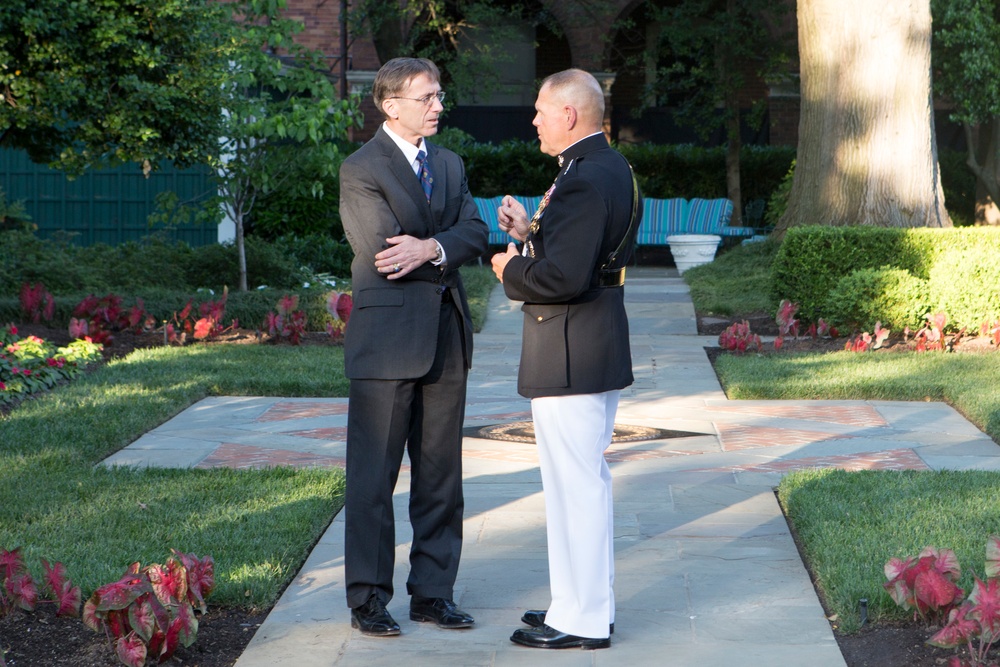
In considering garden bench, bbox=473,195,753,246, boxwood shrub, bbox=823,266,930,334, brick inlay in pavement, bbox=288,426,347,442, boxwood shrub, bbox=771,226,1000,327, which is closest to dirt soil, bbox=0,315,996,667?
brick inlay in pavement, bbox=288,426,347,442

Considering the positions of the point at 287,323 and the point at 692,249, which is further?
the point at 692,249

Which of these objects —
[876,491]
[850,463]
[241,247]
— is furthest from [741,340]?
[241,247]

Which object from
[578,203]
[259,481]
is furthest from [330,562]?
[578,203]

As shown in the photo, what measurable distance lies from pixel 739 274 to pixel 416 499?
11.0 meters

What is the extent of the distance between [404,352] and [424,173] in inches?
25.7

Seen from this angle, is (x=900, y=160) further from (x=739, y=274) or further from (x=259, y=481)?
(x=259, y=481)

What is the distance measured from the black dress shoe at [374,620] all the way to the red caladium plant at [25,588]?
95 centimetres

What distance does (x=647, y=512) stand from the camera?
18.5ft

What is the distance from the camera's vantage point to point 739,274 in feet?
48.3

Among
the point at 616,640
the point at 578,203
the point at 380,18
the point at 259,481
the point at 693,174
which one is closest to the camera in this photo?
the point at 578,203

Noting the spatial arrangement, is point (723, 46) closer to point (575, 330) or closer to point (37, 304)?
point (37, 304)

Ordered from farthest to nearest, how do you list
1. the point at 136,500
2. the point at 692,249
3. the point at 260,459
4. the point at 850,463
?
the point at 692,249 < the point at 260,459 < the point at 850,463 < the point at 136,500

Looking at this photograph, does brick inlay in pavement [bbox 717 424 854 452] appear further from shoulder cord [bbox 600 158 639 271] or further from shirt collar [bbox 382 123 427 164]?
shirt collar [bbox 382 123 427 164]

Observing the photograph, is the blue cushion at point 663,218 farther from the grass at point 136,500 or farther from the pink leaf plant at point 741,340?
the grass at point 136,500
